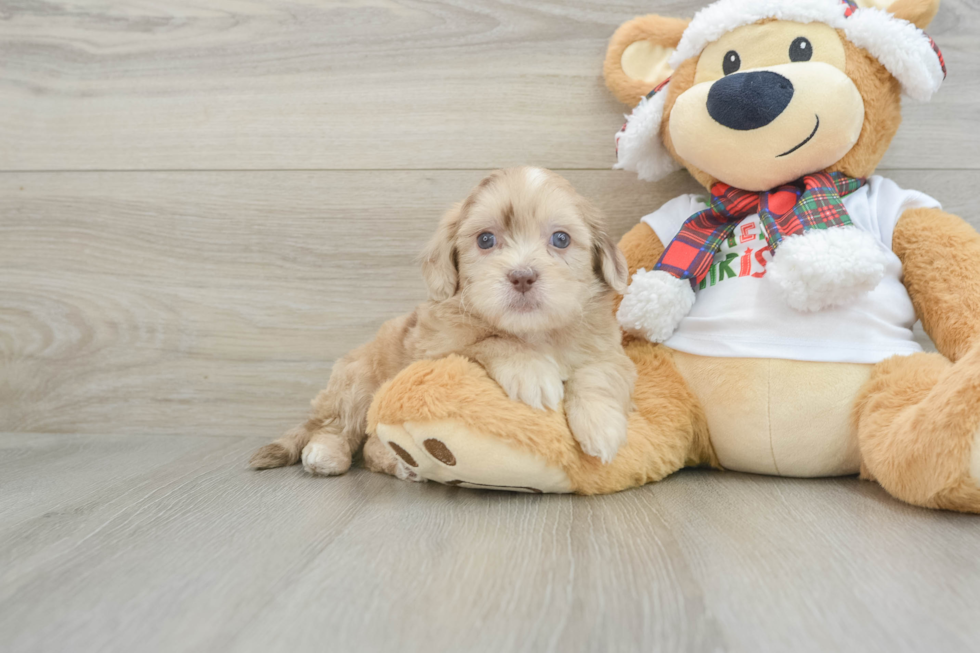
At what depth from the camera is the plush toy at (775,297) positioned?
3.99 ft

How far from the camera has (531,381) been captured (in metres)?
1.24

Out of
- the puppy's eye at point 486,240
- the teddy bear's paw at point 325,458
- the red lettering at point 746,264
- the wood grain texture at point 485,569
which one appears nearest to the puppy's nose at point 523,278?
the puppy's eye at point 486,240

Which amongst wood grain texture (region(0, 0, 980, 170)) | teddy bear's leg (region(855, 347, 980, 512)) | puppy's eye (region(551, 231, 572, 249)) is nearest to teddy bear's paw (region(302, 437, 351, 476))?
puppy's eye (region(551, 231, 572, 249))

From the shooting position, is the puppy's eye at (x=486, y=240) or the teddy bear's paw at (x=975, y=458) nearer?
the teddy bear's paw at (x=975, y=458)

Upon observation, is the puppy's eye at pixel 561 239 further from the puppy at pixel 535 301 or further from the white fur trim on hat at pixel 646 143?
the white fur trim on hat at pixel 646 143

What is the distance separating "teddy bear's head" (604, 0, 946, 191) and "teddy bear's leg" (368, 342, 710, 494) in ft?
2.03

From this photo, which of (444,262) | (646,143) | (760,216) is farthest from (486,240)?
(760,216)

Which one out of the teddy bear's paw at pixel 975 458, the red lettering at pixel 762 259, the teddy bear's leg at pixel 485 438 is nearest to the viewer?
the teddy bear's paw at pixel 975 458

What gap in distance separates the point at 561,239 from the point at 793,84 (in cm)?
56

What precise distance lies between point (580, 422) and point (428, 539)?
354 millimetres

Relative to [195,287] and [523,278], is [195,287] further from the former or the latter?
[523,278]

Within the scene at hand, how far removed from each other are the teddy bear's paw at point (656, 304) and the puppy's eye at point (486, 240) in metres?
0.35

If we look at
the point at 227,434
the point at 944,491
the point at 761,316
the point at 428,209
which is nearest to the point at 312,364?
the point at 227,434

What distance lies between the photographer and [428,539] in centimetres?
106
